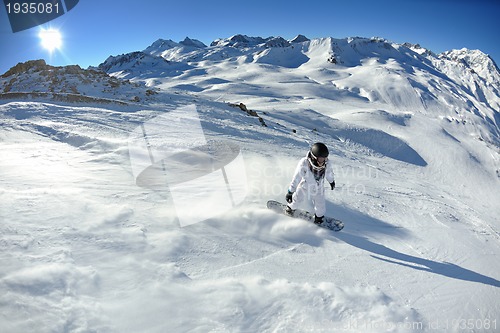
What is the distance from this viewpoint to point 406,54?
385ft

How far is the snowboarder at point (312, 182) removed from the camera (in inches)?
174

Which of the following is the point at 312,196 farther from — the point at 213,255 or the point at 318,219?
the point at 213,255

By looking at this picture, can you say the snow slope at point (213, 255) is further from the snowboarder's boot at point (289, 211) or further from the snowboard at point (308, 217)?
the snowboarder's boot at point (289, 211)

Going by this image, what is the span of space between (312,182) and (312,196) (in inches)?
9.6

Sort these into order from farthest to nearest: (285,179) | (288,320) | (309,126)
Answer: (309,126), (285,179), (288,320)

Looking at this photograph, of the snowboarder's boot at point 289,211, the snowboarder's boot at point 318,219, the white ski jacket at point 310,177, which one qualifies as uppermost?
the white ski jacket at point 310,177

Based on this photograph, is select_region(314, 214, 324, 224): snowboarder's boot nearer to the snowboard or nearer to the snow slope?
the snowboard

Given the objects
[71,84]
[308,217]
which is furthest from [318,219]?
[71,84]

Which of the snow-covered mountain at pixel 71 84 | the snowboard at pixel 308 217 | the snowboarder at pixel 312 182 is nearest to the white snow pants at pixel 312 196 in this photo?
the snowboarder at pixel 312 182

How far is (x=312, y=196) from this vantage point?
465cm

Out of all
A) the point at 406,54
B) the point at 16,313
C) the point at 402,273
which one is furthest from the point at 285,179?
the point at 406,54

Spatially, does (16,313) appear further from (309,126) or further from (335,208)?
(309,126)

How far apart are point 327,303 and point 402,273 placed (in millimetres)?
1423

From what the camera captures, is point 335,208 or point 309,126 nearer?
point 335,208
